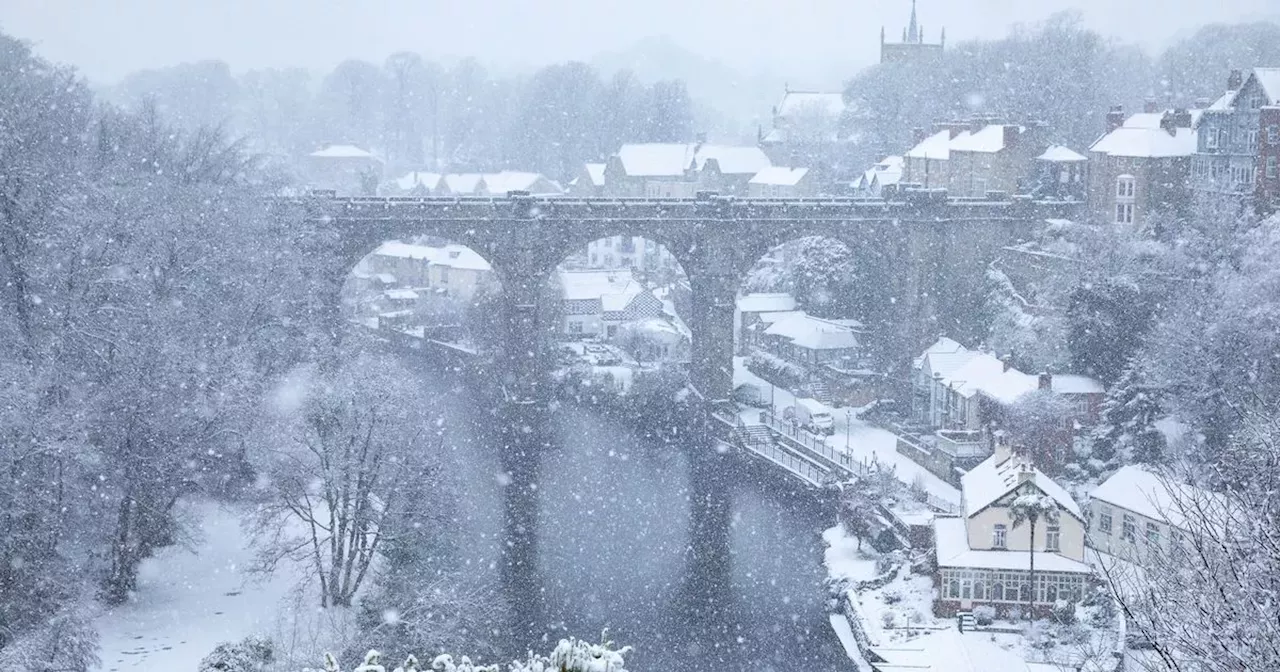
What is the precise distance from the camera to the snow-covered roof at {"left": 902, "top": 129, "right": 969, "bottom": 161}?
5319cm

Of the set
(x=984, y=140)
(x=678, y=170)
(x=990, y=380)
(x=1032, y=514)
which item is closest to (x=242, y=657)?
(x=1032, y=514)

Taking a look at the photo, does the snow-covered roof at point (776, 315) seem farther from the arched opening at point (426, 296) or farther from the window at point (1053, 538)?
the window at point (1053, 538)

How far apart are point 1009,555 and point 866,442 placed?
515 inches

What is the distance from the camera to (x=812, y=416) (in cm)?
4197

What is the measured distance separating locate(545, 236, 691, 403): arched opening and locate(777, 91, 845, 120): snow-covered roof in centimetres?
2599

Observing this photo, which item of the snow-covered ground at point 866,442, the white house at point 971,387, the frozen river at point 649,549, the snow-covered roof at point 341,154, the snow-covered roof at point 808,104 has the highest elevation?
the snow-covered roof at point 808,104

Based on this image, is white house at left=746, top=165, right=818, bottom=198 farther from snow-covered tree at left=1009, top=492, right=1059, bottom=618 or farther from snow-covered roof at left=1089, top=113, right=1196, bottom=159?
snow-covered tree at left=1009, top=492, right=1059, bottom=618

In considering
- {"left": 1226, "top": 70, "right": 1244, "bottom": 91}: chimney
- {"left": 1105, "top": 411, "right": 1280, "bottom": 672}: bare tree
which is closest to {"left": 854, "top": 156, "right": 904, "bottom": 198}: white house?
{"left": 1226, "top": 70, "right": 1244, "bottom": 91}: chimney

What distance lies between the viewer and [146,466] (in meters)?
26.7

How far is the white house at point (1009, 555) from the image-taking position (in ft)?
86.8

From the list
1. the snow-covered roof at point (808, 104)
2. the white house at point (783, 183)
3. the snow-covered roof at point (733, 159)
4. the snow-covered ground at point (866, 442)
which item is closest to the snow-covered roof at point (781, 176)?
the white house at point (783, 183)

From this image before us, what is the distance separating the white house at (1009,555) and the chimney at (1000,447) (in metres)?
1.82

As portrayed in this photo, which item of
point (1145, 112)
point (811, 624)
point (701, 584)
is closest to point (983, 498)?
point (811, 624)

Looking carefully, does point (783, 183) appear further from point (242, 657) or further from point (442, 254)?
point (242, 657)
